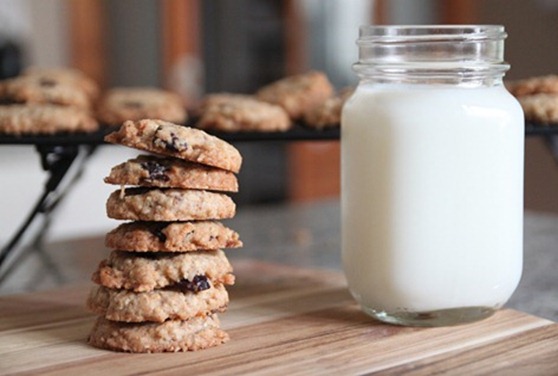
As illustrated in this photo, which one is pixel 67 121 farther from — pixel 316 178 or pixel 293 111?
pixel 316 178

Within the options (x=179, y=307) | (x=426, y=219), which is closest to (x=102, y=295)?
(x=179, y=307)

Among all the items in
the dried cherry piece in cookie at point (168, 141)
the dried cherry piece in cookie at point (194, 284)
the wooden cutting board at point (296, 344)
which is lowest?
the wooden cutting board at point (296, 344)

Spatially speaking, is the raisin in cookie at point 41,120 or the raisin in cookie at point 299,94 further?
the raisin in cookie at point 299,94

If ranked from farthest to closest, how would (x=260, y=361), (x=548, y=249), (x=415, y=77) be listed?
(x=548, y=249) → (x=415, y=77) → (x=260, y=361)

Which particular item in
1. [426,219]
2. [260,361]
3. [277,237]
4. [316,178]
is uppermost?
[426,219]

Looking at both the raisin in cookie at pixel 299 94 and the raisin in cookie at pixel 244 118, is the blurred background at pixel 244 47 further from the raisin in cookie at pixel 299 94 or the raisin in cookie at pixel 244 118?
the raisin in cookie at pixel 244 118

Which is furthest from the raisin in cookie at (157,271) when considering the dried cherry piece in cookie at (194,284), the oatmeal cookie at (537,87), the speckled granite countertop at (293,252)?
the oatmeal cookie at (537,87)
